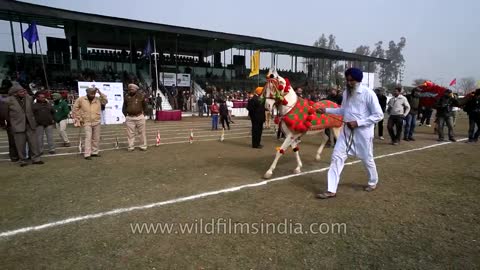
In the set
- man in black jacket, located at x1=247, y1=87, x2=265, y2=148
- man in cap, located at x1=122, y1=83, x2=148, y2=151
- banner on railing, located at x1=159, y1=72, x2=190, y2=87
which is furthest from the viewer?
banner on railing, located at x1=159, y1=72, x2=190, y2=87

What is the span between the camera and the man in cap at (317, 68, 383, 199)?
5.33 meters

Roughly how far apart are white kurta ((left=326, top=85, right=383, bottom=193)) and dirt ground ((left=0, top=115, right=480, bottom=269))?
0.52 meters

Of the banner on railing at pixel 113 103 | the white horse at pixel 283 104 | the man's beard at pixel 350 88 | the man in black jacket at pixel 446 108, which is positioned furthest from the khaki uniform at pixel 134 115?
the man in black jacket at pixel 446 108

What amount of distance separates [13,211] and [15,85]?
4.71m

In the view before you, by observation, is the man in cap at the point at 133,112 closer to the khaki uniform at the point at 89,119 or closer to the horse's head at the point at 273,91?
the khaki uniform at the point at 89,119

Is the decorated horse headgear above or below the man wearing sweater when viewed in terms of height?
above

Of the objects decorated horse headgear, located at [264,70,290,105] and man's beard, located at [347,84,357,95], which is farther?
decorated horse headgear, located at [264,70,290,105]

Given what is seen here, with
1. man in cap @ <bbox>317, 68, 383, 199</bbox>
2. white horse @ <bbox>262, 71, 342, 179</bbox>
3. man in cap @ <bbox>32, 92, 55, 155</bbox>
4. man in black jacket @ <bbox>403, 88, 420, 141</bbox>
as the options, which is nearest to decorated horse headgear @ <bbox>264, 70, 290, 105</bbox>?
white horse @ <bbox>262, 71, 342, 179</bbox>

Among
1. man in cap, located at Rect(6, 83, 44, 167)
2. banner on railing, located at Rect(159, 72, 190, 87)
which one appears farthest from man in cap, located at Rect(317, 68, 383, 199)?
banner on railing, located at Rect(159, 72, 190, 87)

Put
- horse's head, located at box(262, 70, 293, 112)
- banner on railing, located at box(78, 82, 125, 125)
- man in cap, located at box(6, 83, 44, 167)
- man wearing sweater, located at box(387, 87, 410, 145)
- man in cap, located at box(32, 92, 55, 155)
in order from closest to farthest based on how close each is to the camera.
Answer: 1. horse's head, located at box(262, 70, 293, 112)
2. man in cap, located at box(6, 83, 44, 167)
3. man in cap, located at box(32, 92, 55, 155)
4. man wearing sweater, located at box(387, 87, 410, 145)
5. banner on railing, located at box(78, 82, 125, 125)

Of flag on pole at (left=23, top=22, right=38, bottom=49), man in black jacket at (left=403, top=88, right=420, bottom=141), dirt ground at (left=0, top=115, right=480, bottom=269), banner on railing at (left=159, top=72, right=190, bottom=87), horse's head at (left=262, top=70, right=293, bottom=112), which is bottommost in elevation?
dirt ground at (left=0, top=115, right=480, bottom=269)

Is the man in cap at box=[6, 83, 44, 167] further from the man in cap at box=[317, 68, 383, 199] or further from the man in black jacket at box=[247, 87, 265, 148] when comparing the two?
the man in cap at box=[317, 68, 383, 199]

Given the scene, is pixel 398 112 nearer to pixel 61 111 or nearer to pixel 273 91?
pixel 273 91

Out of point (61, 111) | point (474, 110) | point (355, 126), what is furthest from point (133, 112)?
point (474, 110)
